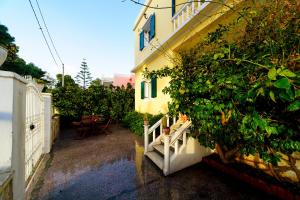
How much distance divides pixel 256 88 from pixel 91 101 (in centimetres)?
1218

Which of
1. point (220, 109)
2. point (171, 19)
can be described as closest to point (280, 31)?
point (220, 109)

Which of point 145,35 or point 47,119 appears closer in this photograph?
point 47,119

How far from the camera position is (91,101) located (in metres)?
12.5

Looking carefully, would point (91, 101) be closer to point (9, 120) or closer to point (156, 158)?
point (156, 158)

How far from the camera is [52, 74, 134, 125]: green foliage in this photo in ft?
39.1

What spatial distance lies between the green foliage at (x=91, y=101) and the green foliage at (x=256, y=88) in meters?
10.1

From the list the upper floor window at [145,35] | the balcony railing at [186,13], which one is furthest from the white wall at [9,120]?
the upper floor window at [145,35]

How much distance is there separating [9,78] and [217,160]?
5.05 m

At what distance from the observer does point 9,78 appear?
6.19 feet

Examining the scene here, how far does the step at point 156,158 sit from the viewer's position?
16.2ft

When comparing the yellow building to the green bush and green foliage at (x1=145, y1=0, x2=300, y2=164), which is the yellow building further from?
green foliage at (x1=145, y1=0, x2=300, y2=164)

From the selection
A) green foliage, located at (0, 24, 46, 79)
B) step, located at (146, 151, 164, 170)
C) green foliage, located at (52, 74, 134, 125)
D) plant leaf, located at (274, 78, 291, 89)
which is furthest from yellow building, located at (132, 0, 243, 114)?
green foliage, located at (0, 24, 46, 79)

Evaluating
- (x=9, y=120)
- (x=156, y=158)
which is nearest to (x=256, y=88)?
(x=9, y=120)

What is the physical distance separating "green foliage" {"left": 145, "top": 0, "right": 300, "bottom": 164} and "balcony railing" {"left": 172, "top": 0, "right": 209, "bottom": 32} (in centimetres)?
224
